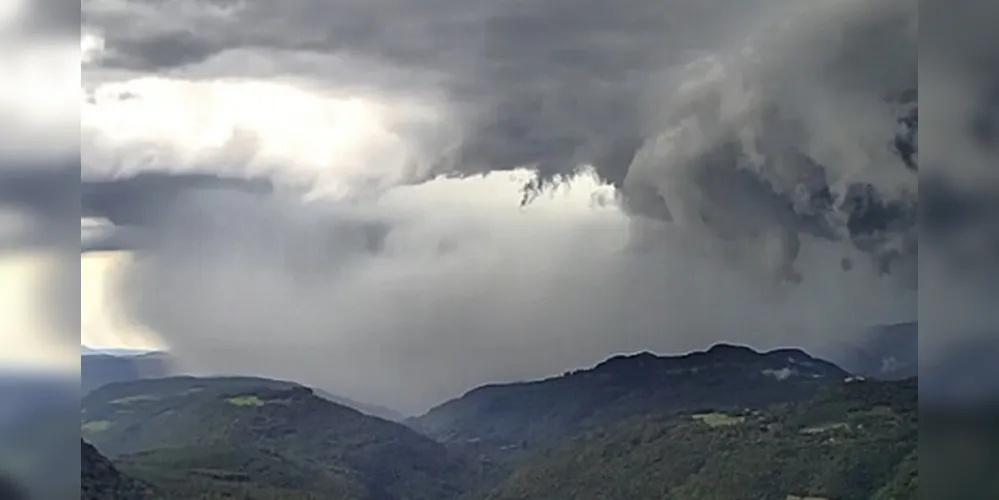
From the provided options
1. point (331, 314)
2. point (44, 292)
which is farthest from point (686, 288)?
→ point (44, 292)

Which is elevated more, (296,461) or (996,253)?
(996,253)

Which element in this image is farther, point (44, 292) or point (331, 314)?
point (331, 314)

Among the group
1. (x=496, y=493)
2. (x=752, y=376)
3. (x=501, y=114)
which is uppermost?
(x=501, y=114)

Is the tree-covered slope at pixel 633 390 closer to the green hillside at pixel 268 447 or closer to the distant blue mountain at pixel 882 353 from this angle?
the distant blue mountain at pixel 882 353

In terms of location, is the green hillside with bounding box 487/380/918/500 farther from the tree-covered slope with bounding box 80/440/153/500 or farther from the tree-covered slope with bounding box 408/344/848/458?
the tree-covered slope with bounding box 80/440/153/500

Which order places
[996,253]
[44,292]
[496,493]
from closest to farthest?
[996,253]
[44,292]
[496,493]

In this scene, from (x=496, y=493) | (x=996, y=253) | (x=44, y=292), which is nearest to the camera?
(x=996, y=253)

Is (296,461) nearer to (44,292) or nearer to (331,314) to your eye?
A: (331,314)

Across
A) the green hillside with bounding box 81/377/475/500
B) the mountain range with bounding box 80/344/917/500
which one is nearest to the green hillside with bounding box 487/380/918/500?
the mountain range with bounding box 80/344/917/500
